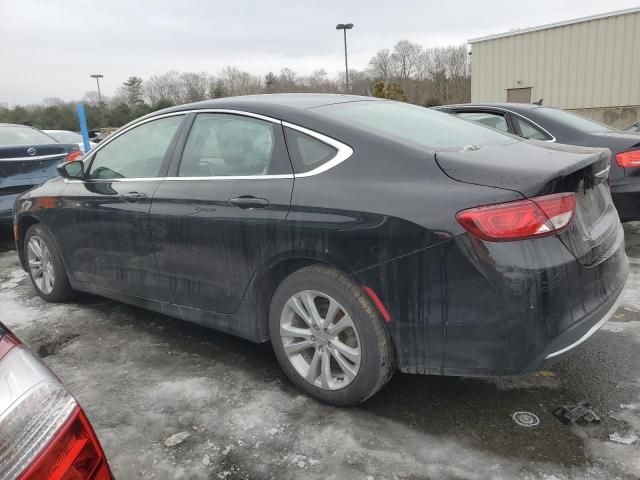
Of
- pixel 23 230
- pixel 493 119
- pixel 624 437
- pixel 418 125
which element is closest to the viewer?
pixel 624 437

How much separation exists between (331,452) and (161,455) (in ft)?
2.41

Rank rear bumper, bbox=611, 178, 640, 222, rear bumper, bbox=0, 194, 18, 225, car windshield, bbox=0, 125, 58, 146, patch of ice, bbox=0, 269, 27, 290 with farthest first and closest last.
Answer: car windshield, bbox=0, 125, 58, 146
rear bumper, bbox=0, 194, 18, 225
patch of ice, bbox=0, 269, 27, 290
rear bumper, bbox=611, 178, 640, 222

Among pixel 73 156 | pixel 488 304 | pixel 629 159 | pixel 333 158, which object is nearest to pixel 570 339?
pixel 488 304

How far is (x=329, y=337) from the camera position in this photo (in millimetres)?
2564

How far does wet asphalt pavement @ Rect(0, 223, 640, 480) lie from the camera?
2.21 m

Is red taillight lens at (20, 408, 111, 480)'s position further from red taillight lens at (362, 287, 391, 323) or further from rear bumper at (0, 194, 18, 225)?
rear bumper at (0, 194, 18, 225)

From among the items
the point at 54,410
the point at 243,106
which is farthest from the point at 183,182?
the point at 54,410

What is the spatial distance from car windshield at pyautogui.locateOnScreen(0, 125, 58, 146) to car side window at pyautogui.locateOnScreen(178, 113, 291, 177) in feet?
15.4

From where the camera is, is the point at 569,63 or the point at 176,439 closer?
the point at 176,439

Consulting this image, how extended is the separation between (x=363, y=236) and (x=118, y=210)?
1.88 metres

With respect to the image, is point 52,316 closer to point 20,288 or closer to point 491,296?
point 20,288

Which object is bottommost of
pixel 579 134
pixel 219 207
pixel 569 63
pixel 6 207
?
pixel 6 207

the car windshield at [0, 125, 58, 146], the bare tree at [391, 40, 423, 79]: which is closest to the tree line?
the bare tree at [391, 40, 423, 79]

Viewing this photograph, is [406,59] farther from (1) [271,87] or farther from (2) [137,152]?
(2) [137,152]
